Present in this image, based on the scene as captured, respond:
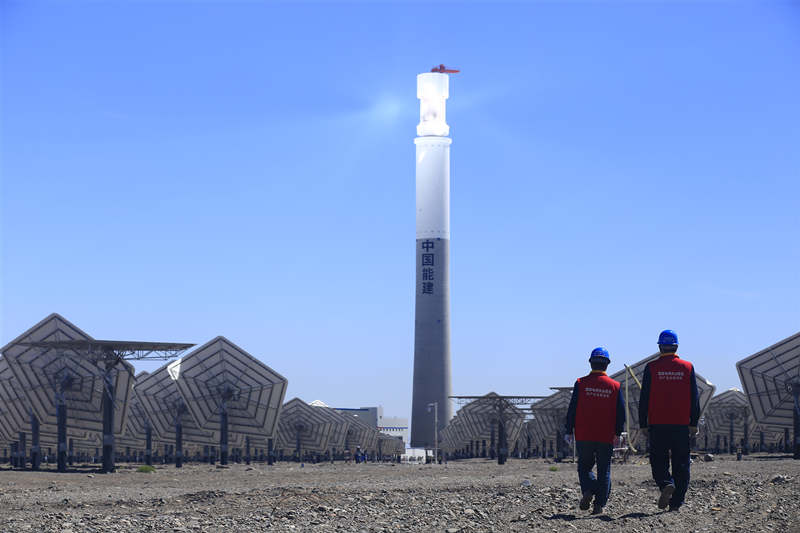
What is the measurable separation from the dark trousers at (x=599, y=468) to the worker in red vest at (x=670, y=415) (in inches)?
19.9

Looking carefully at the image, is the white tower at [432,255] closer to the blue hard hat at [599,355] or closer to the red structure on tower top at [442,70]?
the red structure on tower top at [442,70]

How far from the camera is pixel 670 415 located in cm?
1227

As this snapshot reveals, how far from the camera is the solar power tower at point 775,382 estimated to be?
70.8 m

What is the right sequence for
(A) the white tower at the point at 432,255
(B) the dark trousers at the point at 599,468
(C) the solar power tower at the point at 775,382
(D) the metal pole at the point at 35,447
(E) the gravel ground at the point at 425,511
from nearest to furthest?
(E) the gravel ground at the point at 425,511
(B) the dark trousers at the point at 599,468
(D) the metal pole at the point at 35,447
(C) the solar power tower at the point at 775,382
(A) the white tower at the point at 432,255

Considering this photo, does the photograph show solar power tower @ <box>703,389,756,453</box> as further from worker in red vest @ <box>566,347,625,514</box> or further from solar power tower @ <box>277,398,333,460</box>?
worker in red vest @ <box>566,347,625,514</box>

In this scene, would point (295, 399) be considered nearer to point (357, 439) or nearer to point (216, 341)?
point (357, 439)

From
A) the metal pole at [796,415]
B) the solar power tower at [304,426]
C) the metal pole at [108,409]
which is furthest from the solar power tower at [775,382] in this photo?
the solar power tower at [304,426]

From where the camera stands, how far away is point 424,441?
12888 cm

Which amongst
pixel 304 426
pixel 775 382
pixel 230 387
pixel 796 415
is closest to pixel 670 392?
pixel 230 387

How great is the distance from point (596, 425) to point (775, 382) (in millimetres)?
64334

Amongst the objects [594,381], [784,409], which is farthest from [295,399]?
[594,381]

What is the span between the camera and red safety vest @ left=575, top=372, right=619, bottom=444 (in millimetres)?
12570

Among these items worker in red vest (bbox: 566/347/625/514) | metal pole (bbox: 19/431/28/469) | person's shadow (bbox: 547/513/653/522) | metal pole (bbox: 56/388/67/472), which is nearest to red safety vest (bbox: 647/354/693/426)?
worker in red vest (bbox: 566/347/625/514)

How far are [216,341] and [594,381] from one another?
5900 centimetres
